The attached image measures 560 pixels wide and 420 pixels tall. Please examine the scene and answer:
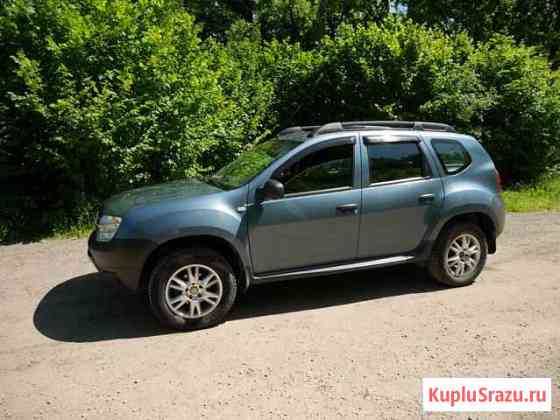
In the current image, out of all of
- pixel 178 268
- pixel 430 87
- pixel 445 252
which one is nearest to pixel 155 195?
pixel 178 268

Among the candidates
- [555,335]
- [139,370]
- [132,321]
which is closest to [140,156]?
[132,321]

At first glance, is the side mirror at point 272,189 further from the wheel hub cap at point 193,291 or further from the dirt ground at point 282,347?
the dirt ground at point 282,347

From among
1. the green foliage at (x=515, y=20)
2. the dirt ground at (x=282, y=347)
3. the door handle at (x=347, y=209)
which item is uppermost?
the green foliage at (x=515, y=20)

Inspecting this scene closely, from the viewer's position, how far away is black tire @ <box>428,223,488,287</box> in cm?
515

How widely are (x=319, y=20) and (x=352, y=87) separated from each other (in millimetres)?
13122

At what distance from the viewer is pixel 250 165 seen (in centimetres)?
497

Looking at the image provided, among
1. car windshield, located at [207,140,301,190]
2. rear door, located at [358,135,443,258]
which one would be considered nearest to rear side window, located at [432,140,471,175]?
rear door, located at [358,135,443,258]

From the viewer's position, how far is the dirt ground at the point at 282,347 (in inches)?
128

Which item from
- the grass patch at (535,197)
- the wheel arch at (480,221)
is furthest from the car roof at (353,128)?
the grass patch at (535,197)

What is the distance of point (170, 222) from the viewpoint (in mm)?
4215

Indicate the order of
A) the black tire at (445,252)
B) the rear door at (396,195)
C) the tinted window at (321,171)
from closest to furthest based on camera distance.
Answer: the tinted window at (321,171)
the rear door at (396,195)
the black tire at (445,252)

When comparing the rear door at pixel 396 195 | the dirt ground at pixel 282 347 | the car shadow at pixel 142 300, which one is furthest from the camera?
the rear door at pixel 396 195

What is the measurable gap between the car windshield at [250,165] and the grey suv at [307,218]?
0.02m

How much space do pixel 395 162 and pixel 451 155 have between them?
0.72m
